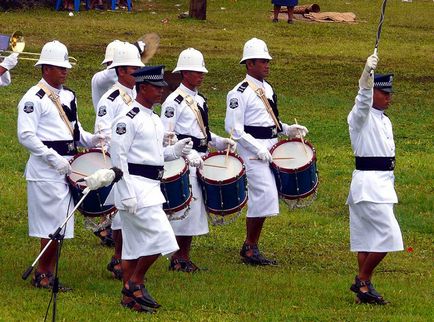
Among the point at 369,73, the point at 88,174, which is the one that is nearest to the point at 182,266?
the point at 88,174

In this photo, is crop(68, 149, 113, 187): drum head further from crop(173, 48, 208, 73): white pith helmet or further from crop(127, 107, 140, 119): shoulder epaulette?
crop(173, 48, 208, 73): white pith helmet

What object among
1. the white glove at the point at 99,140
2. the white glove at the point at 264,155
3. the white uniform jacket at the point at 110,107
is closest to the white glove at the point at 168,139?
the white glove at the point at 99,140

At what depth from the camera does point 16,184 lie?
1762 centimetres

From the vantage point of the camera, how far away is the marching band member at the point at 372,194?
11.7m

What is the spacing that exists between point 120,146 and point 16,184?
710cm

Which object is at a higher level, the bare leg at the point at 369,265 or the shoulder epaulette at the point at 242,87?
the shoulder epaulette at the point at 242,87

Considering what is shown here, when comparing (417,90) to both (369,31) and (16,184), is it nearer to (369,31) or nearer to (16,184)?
(369,31)

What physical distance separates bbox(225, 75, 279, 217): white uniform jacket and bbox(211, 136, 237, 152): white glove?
313 millimetres

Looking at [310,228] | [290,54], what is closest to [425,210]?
[310,228]

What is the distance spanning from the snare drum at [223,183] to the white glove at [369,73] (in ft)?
6.80

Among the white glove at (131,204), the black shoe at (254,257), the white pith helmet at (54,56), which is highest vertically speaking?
the white pith helmet at (54,56)

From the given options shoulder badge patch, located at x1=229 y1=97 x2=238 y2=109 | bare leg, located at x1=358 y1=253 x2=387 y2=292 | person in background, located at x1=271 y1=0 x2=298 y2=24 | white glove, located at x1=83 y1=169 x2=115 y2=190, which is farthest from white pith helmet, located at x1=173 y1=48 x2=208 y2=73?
person in background, located at x1=271 y1=0 x2=298 y2=24

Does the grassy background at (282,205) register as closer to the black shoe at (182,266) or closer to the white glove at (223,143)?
the black shoe at (182,266)

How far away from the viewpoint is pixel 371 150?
11.8m
